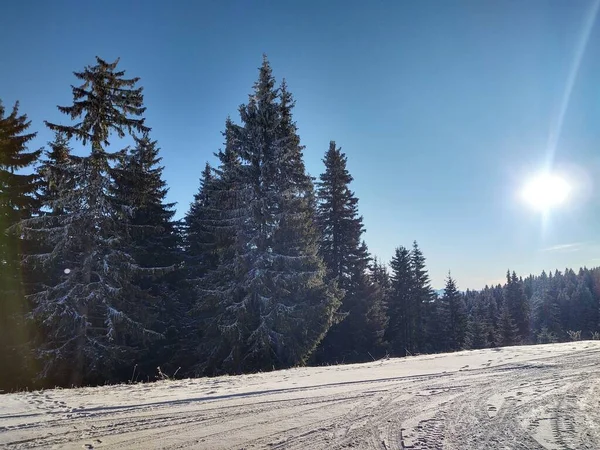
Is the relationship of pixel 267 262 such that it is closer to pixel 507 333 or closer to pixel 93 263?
pixel 93 263

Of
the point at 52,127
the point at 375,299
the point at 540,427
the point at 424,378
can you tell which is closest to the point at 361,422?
the point at 540,427

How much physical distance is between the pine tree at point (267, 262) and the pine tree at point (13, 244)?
7.74m

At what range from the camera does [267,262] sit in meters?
15.7

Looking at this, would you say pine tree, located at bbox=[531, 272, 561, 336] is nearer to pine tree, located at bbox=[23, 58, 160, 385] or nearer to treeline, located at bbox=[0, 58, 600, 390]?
treeline, located at bbox=[0, 58, 600, 390]

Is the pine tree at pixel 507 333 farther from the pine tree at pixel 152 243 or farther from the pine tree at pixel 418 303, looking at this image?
the pine tree at pixel 152 243

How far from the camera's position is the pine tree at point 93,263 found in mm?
13602

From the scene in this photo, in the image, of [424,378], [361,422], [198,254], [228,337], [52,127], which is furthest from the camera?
[198,254]

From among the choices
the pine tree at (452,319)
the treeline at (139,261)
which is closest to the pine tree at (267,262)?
the treeline at (139,261)

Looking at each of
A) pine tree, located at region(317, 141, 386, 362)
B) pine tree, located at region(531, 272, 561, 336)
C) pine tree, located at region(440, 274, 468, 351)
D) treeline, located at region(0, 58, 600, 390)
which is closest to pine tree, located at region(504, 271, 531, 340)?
pine tree, located at region(531, 272, 561, 336)

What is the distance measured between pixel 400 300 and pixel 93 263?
106 ft

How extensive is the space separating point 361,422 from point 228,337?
11.8 metres

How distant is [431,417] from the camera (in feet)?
14.5

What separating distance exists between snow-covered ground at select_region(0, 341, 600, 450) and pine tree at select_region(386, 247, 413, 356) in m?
30.7

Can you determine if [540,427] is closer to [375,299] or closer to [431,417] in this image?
[431,417]
